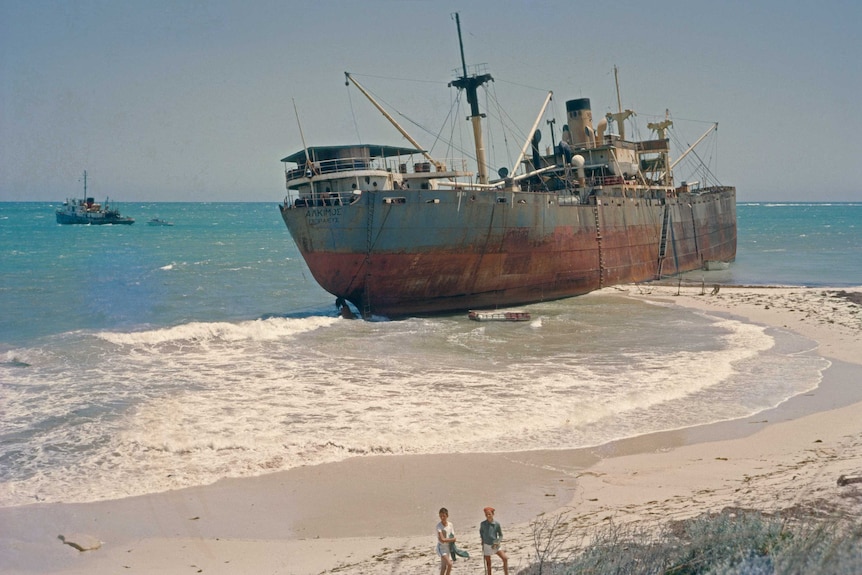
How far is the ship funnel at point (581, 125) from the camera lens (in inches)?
1585

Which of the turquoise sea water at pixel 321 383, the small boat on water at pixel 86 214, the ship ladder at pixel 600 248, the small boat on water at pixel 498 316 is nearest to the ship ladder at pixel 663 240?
the ship ladder at pixel 600 248

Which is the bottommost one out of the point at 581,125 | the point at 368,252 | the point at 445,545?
the point at 445,545

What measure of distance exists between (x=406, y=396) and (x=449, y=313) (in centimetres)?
1190

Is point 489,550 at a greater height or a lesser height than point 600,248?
lesser

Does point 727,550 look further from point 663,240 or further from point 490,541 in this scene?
point 663,240

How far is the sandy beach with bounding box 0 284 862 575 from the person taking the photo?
8.13m

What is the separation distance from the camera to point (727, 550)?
19.2 ft

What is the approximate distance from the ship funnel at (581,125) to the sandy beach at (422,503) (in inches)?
1139

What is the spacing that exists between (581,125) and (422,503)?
3380cm

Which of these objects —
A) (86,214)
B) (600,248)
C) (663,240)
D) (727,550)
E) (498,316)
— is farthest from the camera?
(86,214)

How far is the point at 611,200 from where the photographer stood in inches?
1337

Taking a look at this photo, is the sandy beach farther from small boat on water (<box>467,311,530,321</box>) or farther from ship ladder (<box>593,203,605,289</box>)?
ship ladder (<box>593,203,605,289</box>)

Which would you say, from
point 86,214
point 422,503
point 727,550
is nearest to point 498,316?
point 422,503

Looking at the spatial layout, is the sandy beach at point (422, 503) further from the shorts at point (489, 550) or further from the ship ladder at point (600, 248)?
the ship ladder at point (600, 248)
